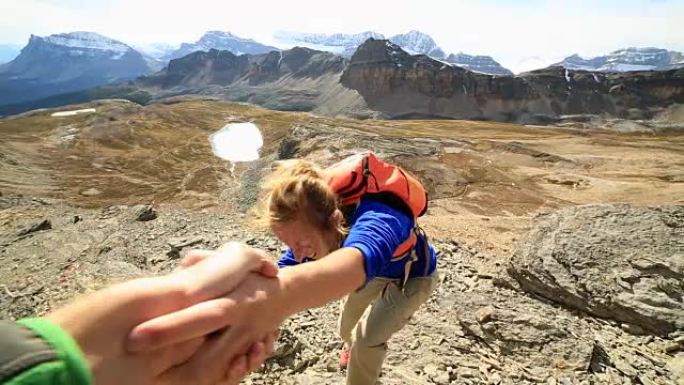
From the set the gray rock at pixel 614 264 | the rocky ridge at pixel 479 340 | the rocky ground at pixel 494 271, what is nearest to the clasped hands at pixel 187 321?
the rocky ridge at pixel 479 340

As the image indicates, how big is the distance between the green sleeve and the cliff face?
124024mm

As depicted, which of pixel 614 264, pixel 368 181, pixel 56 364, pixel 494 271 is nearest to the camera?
pixel 56 364

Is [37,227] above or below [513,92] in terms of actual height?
below

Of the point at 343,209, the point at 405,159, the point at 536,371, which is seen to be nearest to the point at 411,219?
the point at 343,209

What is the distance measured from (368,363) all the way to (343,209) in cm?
189

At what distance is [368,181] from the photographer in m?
3.58

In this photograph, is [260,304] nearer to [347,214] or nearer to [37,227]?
[347,214]

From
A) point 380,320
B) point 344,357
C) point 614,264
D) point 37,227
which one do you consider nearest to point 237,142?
point 37,227

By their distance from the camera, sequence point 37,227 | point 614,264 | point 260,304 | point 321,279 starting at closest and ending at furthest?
point 260,304 → point 321,279 → point 614,264 → point 37,227

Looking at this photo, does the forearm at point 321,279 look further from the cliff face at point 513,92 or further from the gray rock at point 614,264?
the cliff face at point 513,92

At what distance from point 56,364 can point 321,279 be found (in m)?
1.37

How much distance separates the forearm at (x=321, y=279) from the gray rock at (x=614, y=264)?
6799mm

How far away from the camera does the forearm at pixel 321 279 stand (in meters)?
2.37

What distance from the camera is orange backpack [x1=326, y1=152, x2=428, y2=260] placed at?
3557 millimetres
